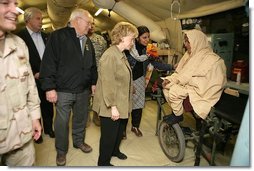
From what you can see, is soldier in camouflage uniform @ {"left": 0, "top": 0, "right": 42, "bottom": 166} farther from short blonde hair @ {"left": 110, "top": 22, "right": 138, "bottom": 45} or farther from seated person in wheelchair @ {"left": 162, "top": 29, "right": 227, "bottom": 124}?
seated person in wheelchair @ {"left": 162, "top": 29, "right": 227, "bottom": 124}

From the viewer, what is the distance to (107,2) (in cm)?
260

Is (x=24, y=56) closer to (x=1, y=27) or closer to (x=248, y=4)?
(x=1, y=27)

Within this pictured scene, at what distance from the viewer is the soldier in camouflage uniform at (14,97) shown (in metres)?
0.72

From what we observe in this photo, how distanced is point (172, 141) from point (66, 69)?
856 mm

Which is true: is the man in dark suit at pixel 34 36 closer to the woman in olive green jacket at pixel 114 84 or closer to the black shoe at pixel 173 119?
the woman in olive green jacket at pixel 114 84

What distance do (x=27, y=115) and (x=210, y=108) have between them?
0.92 meters

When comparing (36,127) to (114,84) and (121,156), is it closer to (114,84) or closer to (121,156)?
(114,84)

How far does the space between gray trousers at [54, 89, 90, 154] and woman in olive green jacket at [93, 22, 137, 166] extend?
8.2 inches

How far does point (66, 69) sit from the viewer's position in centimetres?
Answer: 125

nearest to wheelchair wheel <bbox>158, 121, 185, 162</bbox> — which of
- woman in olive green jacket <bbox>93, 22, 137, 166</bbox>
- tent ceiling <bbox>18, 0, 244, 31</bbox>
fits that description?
woman in olive green jacket <bbox>93, 22, 137, 166</bbox>

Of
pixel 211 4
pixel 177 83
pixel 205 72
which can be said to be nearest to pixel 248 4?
pixel 205 72

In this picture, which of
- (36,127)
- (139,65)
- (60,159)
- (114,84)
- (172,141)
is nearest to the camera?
(36,127)

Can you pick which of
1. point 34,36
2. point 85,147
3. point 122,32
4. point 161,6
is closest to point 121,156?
point 85,147

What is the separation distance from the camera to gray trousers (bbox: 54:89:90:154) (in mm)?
1298
